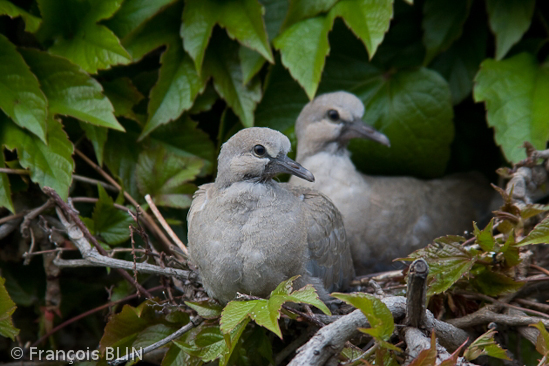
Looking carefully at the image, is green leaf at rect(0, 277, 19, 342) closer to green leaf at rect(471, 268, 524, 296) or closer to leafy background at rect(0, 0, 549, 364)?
leafy background at rect(0, 0, 549, 364)

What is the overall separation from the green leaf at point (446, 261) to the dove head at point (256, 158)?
0.48 m

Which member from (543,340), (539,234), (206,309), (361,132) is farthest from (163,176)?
(543,340)

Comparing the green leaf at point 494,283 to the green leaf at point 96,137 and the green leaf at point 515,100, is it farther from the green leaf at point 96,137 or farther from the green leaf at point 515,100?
the green leaf at point 96,137

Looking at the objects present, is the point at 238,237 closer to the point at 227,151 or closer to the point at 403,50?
the point at 227,151

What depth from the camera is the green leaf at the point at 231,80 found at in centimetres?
259

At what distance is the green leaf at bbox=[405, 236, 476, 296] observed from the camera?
6.10 ft

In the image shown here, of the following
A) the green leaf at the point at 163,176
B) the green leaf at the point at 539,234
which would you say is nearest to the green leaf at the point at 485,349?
the green leaf at the point at 539,234

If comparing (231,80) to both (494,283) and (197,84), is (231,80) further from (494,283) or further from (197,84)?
(494,283)

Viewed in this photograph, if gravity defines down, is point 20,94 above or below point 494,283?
above

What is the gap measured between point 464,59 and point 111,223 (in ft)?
6.31

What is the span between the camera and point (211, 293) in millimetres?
2008

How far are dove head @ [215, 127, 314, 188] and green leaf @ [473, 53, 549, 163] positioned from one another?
103 centimetres

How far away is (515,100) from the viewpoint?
8.44ft

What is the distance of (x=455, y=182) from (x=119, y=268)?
195cm
